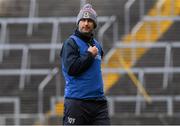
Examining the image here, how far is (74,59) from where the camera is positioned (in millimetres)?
4391

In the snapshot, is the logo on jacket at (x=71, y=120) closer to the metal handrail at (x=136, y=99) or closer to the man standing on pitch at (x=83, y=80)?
the man standing on pitch at (x=83, y=80)

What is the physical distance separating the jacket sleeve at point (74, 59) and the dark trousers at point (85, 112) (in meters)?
0.21

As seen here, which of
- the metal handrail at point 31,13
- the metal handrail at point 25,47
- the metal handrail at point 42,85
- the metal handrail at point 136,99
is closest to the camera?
the metal handrail at point 136,99

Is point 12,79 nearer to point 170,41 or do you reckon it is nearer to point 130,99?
point 130,99

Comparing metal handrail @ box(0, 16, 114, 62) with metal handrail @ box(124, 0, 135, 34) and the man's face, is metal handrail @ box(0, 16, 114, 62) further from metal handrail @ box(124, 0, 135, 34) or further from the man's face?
the man's face

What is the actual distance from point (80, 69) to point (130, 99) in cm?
580

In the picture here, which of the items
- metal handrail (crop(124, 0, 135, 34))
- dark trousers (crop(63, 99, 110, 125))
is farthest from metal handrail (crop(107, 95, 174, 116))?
dark trousers (crop(63, 99, 110, 125))

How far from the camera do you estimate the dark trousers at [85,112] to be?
14.5 feet

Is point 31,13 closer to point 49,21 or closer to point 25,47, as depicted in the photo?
→ point 49,21

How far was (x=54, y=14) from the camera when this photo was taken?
34.7ft

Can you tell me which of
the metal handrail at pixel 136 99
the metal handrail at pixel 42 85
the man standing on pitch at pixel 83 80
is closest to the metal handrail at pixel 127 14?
the metal handrail at pixel 136 99

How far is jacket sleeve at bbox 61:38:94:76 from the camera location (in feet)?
14.3

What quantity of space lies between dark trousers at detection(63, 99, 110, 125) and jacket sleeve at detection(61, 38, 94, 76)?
207 mm

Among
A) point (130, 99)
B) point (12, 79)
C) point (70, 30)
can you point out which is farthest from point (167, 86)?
point (12, 79)
